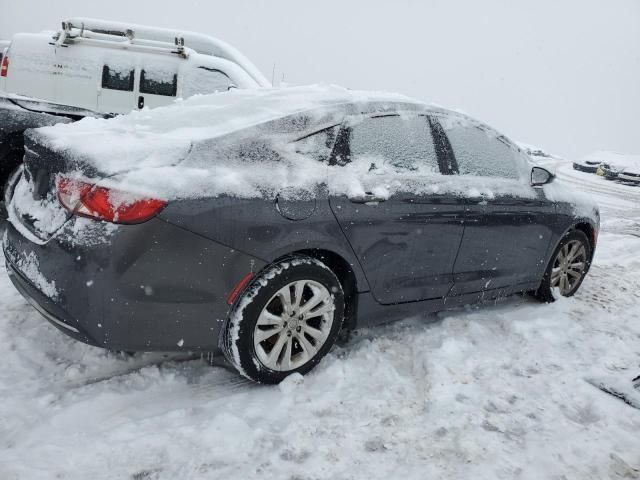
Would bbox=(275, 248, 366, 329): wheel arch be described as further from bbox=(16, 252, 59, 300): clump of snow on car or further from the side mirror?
the side mirror

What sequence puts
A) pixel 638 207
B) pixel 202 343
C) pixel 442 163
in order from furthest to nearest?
pixel 638 207 < pixel 442 163 < pixel 202 343

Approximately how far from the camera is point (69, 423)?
2.26 m

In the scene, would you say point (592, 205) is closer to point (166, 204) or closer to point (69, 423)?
point (166, 204)

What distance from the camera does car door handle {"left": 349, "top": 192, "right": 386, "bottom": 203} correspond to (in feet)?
8.84

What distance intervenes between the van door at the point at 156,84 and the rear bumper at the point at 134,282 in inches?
220

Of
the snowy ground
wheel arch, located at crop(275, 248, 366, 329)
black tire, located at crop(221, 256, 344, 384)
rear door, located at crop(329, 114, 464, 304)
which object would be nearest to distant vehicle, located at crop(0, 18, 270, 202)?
the snowy ground

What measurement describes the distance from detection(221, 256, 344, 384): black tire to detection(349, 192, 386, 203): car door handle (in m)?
0.39

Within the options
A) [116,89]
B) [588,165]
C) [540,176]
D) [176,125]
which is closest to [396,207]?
[176,125]

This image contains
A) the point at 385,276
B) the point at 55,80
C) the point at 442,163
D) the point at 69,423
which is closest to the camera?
the point at 69,423

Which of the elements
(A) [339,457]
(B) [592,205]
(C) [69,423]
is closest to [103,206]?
(C) [69,423]

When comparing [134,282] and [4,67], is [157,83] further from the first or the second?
[134,282]

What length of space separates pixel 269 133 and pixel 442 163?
4.09 feet

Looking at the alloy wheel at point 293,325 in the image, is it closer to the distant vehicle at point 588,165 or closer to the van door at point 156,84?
the van door at point 156,84

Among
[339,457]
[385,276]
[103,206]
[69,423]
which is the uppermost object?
[103,206]
